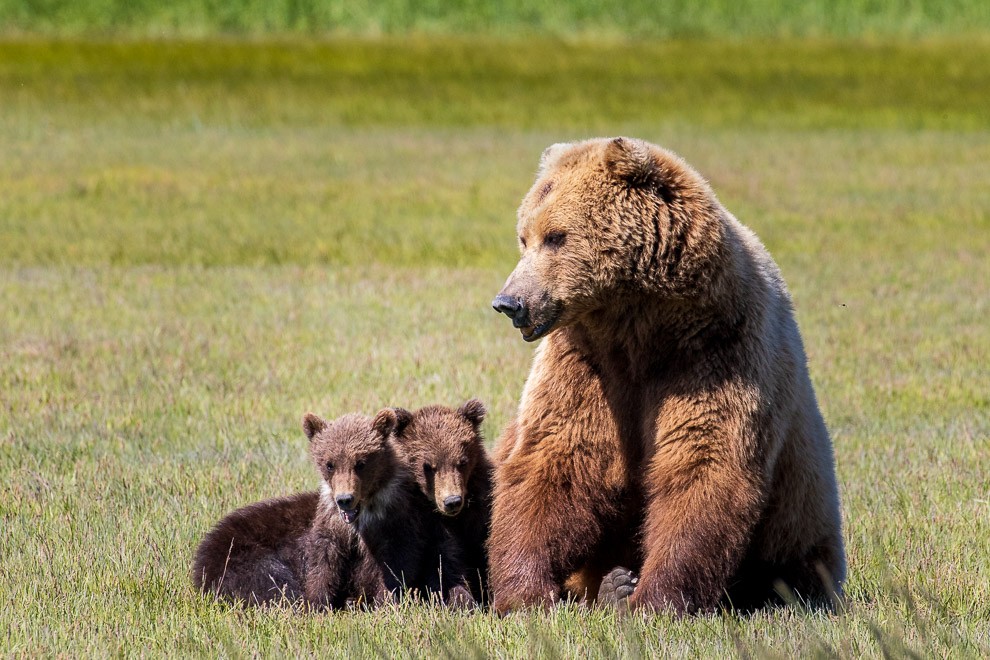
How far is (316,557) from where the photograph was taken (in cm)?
575

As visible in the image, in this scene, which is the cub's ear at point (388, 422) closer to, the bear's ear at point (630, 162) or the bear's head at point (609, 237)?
the bear's head at point (609, 237)

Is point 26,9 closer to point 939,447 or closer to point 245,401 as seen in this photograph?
point 245,401

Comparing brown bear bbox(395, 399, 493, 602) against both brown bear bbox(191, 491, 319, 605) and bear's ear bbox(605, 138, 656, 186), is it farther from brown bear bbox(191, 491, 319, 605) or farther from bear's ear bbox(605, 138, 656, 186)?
bear's ear bbox(605, 138, 656, 186)

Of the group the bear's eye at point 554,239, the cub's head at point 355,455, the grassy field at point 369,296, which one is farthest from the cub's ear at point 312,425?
the bear's eye at point 554,239

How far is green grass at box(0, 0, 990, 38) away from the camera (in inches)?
1549

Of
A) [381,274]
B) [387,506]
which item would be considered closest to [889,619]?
[387,506]

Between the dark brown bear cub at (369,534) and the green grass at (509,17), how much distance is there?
34.5m

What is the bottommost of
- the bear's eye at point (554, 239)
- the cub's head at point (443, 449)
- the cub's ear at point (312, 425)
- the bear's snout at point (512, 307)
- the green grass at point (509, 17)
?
the cub's head at point (443, 449)

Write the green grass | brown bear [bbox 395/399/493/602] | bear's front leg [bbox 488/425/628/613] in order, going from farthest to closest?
the green grass, brown bear [bbox 395/399/493/602], bear's front leg [bbox 488/425/628/613]

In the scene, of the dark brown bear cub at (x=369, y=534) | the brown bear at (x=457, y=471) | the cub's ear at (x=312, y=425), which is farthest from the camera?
the cub's ear at (x=312, y=425)

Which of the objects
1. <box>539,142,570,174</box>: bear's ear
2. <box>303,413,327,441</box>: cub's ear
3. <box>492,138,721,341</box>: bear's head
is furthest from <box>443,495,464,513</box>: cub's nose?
<box>539,142,570,174</box>: bear's ear

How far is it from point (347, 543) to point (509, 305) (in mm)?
1363

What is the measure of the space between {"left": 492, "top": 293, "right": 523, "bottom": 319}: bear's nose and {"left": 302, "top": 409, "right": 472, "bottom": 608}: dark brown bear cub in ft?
3.45

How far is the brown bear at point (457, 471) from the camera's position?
596 cm
